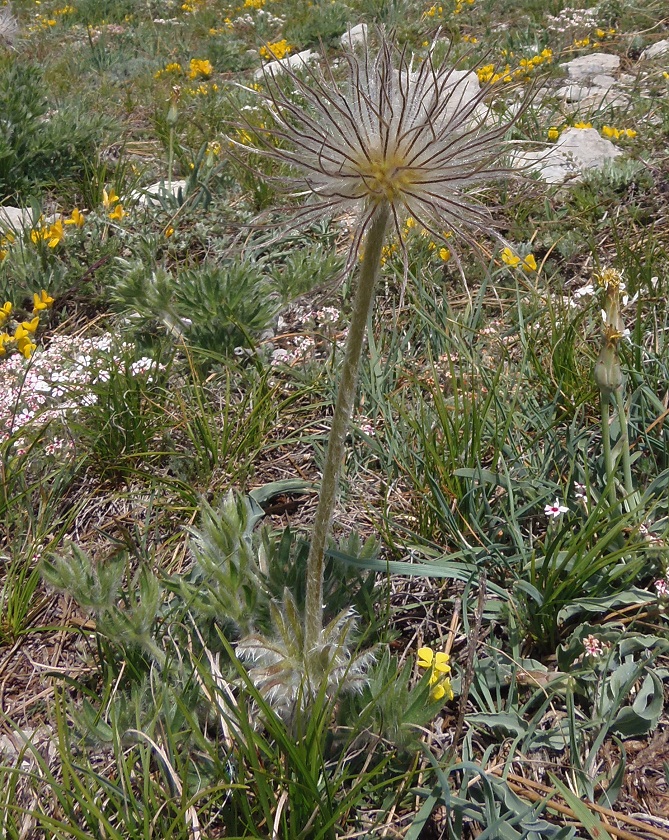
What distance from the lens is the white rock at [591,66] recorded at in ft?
20.1

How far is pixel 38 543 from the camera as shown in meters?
2.42

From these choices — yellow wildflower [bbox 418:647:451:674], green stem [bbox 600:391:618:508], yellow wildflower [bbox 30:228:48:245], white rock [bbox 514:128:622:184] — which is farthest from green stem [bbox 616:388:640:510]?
yellow wildflower [bbox 30:228:48:245]

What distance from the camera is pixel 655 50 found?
6262 mm

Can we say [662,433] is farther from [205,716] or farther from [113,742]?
[113,742]

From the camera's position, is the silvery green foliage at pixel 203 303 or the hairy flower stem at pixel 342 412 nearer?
the hairy flower stem at pixel 342 412

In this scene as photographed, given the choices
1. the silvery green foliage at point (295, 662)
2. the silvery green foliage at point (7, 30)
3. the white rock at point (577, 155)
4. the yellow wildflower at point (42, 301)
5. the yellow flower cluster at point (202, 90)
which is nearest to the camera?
the silvery green foliage at point (295, 662)

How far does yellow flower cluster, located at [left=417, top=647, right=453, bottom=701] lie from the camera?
5.68 feet

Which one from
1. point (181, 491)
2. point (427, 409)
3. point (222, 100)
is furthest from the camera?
point (222, 100)

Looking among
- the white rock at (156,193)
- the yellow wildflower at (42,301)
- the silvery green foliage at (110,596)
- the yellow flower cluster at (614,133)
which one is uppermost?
the white rock at (156,193)

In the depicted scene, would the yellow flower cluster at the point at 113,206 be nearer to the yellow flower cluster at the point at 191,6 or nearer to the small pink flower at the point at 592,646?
the small pink flower at the point at 592,646

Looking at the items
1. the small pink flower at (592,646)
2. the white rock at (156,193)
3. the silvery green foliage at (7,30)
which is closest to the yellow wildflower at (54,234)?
the white rock at (156,193)

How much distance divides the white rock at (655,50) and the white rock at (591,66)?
9.1 inches

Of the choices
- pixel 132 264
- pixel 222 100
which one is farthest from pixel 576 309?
pixel 222 100

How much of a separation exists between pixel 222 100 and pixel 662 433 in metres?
5.15
